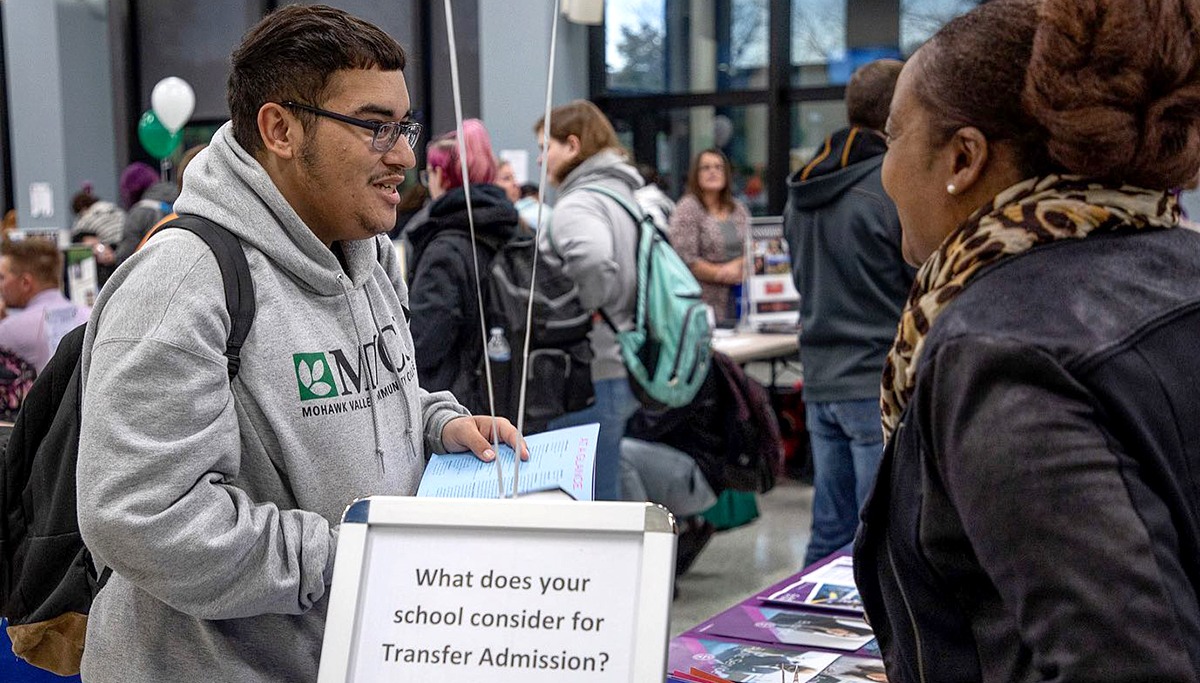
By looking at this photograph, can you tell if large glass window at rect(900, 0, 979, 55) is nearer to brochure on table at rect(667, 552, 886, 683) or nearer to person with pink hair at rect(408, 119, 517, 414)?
person with pink hair at rect(408, 119, 517, 414)

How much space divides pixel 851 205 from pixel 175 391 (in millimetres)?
2121

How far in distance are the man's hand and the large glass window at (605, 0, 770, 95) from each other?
7.14 meters

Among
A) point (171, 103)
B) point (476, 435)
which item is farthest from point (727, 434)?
point (171, 103)

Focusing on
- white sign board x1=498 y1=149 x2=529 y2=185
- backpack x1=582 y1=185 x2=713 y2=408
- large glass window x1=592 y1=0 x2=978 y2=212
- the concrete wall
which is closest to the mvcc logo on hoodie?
backpack x1=582 y1=185 x2=713 y2=408

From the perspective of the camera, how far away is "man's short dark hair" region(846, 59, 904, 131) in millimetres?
2852

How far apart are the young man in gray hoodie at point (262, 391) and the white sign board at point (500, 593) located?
0.75 feet

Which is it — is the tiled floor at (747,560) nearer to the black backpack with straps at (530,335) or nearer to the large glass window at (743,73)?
the black backpack with straps at (530,335)

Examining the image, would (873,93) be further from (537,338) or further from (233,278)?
(233,278)

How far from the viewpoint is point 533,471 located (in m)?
1.24

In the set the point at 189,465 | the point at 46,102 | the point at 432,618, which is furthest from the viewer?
the point at 46,102

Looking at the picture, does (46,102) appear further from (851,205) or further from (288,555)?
(288,555)

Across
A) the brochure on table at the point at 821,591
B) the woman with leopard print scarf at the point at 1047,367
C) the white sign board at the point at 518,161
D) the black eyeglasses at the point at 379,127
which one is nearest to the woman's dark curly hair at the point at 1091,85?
the woman with leopard print scarf at the point at 1047,367

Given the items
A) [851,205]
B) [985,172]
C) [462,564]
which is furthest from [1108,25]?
[851,205]

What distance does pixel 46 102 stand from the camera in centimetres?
968
